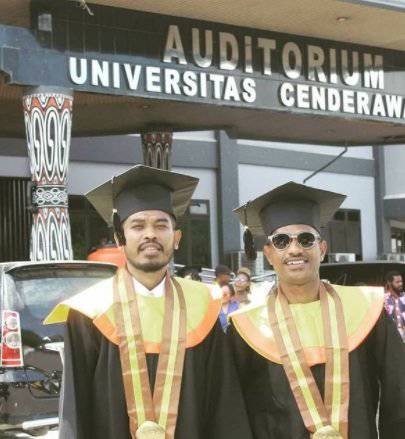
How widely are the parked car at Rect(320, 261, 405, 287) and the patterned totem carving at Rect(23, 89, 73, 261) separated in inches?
143

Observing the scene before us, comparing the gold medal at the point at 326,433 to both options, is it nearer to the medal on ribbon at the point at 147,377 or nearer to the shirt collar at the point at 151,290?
the medal on ribbon at the point at 147,377

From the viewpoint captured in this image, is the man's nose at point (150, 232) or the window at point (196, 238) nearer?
the man's nose at point (150, 232)

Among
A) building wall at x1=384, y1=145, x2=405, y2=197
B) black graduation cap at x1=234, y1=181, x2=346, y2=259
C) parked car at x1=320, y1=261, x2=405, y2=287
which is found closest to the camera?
black graduation cap at x1=234, y1=181, x2=346, y2=259

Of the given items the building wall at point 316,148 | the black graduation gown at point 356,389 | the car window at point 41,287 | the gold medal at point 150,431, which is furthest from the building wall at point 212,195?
the gold medal at point 150,431

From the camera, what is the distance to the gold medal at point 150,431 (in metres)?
4.41

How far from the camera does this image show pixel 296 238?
4836 mm

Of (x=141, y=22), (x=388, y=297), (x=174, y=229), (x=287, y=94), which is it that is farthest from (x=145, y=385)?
(x=287, y=94)

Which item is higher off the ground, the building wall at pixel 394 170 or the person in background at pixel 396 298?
the building wall at pixel 394 170

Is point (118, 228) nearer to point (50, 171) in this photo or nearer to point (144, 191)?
point (144, 191)

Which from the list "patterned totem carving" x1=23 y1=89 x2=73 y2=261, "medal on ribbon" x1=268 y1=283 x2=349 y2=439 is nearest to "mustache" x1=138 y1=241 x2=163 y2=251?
Result: "medal on ribbon" x1=268 y1=283 x2=349 y2=439

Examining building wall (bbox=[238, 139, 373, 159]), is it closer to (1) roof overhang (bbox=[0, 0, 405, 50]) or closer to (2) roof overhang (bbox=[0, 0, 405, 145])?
(2) roof overhang (bbox=[0, 0, 405, 145])

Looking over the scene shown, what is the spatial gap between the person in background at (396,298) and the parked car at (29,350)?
167 inches

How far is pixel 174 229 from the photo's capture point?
4.84 metres

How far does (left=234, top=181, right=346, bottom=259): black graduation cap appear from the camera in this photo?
16.2 ft
